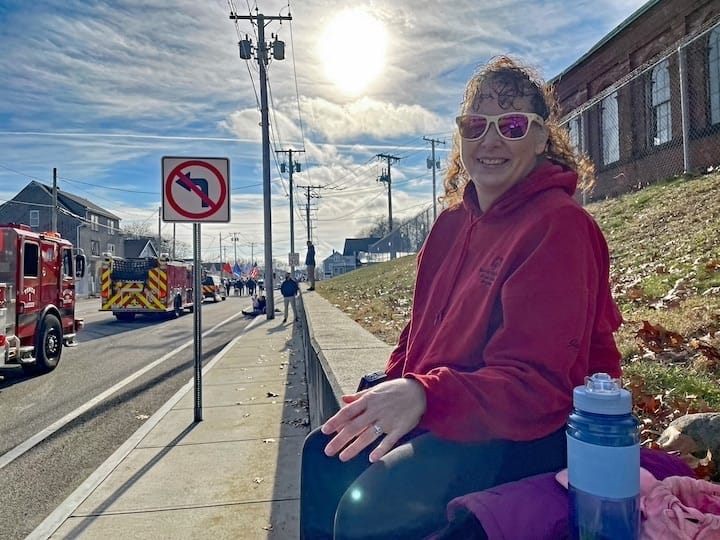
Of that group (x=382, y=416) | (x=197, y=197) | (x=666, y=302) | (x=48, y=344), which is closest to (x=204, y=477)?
(x=197, y=197)

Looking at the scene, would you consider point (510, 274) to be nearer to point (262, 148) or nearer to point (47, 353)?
point (47, 353)

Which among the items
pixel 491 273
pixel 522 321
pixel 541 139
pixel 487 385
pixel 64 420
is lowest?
pixel 64 420

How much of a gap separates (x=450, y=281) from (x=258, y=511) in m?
2.67

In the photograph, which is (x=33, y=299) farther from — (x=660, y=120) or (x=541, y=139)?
(x=660, y=120)

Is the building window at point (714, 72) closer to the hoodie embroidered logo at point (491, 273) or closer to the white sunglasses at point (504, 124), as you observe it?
the white sunglasses at point (504, 124)

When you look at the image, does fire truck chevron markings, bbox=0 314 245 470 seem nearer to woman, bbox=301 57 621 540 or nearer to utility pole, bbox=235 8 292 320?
woman, bbox=301 57 621 540

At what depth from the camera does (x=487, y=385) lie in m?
1.42

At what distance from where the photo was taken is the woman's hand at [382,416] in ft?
4.93

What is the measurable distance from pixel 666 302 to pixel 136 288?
1967 cm

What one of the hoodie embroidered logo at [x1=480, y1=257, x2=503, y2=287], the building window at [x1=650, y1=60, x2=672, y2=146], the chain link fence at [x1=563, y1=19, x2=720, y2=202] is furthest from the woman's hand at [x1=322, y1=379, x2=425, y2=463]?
the building window at [x1=650, y1=60, x2=672, y2=146]

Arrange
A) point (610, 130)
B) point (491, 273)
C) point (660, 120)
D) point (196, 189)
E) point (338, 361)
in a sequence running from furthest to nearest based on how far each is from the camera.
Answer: point (610, 130)
point (660, 120)
point (196, 189)
point (338, 361)
point (491, 273)

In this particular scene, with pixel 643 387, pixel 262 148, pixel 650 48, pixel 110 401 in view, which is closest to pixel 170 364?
pixel 110 401

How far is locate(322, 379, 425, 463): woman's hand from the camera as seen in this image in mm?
1502

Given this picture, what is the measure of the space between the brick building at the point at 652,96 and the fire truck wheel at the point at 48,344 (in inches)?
445
